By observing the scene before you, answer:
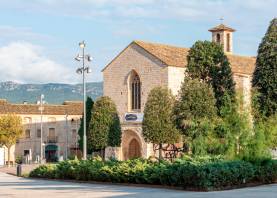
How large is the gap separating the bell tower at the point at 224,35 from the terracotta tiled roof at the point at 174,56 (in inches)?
286

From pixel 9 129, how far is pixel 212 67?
119 feet

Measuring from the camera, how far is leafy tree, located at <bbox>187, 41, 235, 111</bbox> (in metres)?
37.4

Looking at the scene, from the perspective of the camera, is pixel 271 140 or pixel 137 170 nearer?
pixel 137 170

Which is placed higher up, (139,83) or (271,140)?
(139,83)

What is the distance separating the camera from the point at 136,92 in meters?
53.7

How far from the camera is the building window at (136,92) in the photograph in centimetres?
5338

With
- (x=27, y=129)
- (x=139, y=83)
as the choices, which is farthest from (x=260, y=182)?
(x=27, y=129)

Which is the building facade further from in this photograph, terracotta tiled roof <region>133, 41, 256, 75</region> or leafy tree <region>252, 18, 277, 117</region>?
leafy tree <region>252, 18, 277, 117</region>

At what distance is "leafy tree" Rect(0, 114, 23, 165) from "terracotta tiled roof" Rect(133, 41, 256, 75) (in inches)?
860

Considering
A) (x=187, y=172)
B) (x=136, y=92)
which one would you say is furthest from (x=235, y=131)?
(x=136, y=92)

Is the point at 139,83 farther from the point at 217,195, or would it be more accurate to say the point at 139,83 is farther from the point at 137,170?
the point at 217,195

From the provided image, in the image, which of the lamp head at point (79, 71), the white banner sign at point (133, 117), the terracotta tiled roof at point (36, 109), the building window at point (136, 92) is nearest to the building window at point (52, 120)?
the terracotta tiled roof at point (36, 109)

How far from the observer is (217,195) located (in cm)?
2078

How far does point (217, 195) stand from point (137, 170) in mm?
5900
